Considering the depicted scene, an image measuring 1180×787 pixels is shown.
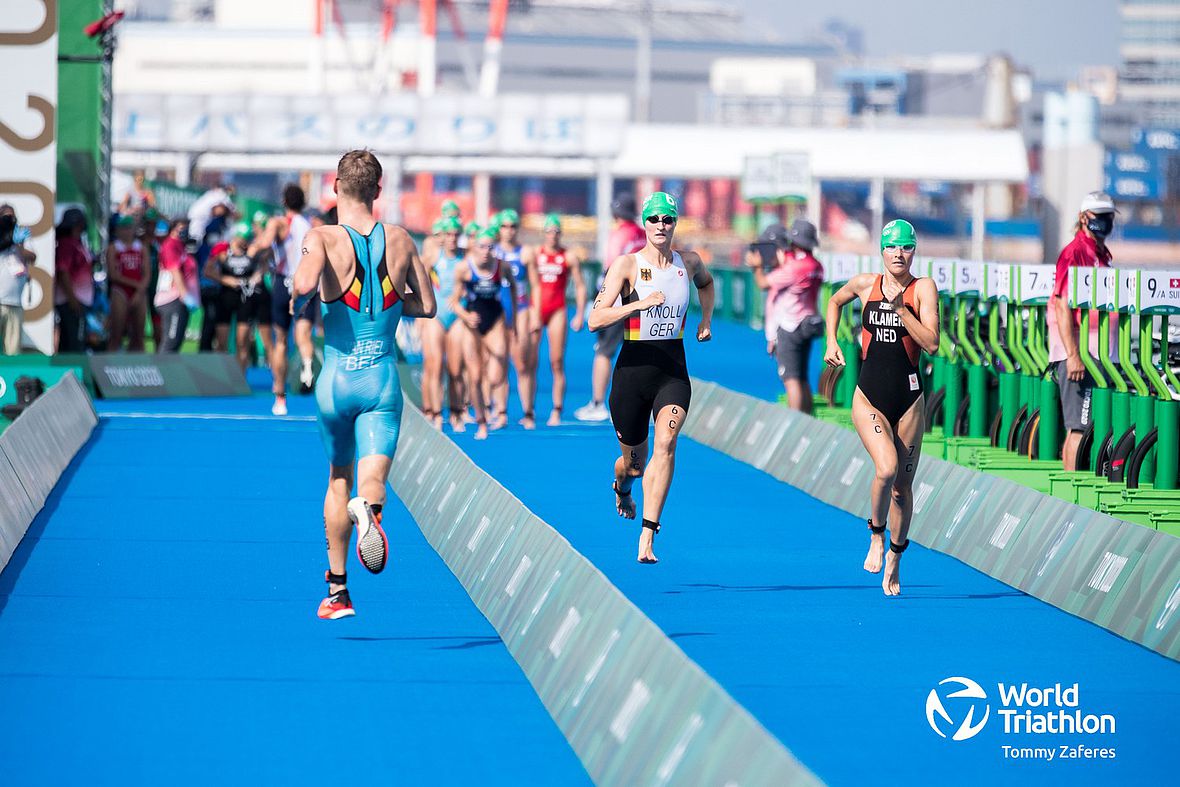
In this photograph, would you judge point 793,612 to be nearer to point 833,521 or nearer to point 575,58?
point 833,521

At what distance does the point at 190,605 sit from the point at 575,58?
13744cm

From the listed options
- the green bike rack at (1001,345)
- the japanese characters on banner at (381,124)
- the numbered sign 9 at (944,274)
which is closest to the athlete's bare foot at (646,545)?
the green bike rack at (1001,345)

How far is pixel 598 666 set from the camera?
7.09 metres

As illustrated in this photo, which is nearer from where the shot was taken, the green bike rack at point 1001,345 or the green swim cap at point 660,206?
the green swim cap at point 660,206

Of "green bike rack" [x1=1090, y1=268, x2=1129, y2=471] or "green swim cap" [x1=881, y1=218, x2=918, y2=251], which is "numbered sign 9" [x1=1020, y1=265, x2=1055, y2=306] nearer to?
"green bike rack" [x1=1090, y1=268, x2=1129, y2=471]

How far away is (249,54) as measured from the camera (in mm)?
111000

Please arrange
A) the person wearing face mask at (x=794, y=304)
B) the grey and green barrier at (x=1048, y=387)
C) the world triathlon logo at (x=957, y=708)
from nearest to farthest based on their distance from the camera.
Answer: the world triathlon logo at (x=957, y=708) < the grey and green barrier at (x=1048, y=387) < the person wearing face mask at (x=794, y=304)

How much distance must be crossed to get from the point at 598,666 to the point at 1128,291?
22.3 feet

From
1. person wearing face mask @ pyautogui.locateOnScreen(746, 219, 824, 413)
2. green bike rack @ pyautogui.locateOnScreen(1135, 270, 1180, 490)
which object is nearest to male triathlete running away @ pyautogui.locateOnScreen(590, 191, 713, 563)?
green bike rack @ pyautogui.locateOnScreen(1135, 270, 1180, 490)

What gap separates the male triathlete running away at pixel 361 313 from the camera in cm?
866

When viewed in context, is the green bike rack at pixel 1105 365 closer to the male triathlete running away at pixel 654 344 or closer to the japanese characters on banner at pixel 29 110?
the male triathlete running away at pixel 654 344

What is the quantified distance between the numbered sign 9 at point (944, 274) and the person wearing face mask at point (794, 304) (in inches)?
36.8

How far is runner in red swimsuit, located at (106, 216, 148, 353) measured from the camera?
2377cm

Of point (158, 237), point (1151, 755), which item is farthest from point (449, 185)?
point (1151, 755)
